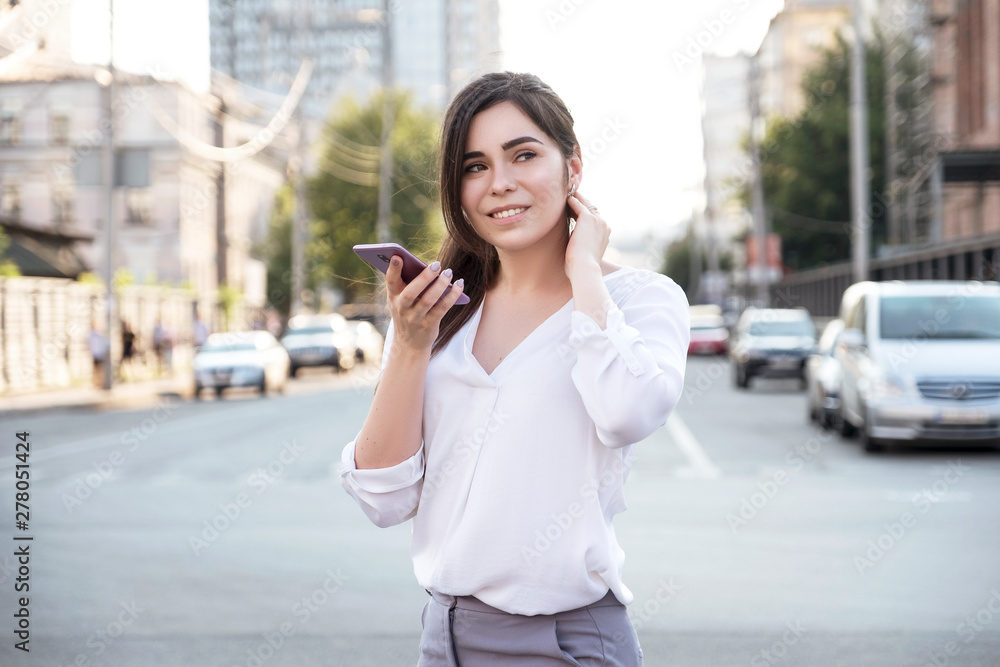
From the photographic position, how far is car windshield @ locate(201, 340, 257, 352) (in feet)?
86.2

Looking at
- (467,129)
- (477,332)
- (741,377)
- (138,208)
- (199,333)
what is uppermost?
(138,208)

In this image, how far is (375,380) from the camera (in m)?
4.43

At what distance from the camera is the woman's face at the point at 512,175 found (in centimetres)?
225

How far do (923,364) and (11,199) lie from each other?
150ft

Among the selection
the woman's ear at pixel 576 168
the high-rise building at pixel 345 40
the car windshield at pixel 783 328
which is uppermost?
the high-rise building at pixel 345 40

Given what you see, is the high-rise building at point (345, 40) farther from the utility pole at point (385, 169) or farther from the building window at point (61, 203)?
the building window at point (61, 203)

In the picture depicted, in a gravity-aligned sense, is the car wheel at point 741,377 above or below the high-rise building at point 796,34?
below

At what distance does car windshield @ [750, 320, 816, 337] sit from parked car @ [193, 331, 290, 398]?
10.8 m

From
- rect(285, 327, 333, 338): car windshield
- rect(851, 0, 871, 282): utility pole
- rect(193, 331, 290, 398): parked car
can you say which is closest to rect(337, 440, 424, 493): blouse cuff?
rect(851, 0, 871, 282): utility pole

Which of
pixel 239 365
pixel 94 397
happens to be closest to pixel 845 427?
pixel 239 365

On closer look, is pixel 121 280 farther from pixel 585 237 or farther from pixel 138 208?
pixel 585 237

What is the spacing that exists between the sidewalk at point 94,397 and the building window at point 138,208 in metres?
25.0

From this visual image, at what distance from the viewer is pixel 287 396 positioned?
25.2 meters

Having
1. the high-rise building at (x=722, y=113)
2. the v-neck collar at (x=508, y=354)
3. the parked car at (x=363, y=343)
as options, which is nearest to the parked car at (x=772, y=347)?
the parked car at (x=363, y=343)
